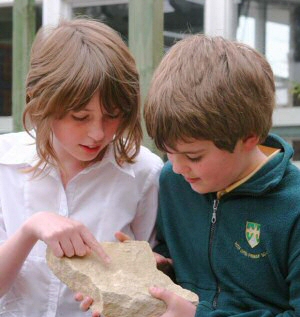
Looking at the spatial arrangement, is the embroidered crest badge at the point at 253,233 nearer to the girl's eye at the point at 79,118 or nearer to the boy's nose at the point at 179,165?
the boy's nose at the point at 179,165

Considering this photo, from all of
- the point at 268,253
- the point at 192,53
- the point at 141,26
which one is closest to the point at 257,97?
the point at 192,53

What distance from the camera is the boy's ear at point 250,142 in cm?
218

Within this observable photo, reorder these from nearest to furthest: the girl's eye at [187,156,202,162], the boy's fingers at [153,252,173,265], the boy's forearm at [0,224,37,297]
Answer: the girl's eye at [187,156,202,162]
the boy's forearm at [0,224,37,297]
the boy's fingers at [153,252,173,265]

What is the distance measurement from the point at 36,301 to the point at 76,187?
1.09ft

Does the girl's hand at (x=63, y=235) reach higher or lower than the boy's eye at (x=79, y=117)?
lower

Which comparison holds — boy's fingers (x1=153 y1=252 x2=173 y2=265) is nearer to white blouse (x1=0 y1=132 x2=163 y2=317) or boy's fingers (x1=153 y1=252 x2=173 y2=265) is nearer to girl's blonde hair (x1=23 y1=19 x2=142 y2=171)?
white blouse (x1=0 y1=132 x2=163 y2=317)

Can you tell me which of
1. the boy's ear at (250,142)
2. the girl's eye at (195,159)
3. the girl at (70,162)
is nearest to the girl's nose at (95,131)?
the girl at (70,162)

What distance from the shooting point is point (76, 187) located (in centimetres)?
245

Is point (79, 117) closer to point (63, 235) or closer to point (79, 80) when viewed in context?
point (79, 80)

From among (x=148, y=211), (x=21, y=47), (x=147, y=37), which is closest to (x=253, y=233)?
(x=148, y=211)

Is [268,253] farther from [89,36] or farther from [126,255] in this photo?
[89,36]

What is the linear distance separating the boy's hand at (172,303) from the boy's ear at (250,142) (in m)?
0.41

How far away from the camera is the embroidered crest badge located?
217 cm

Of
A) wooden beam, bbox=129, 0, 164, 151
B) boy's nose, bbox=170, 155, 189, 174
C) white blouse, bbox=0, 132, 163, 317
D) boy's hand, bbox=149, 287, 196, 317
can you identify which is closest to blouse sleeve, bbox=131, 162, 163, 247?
white blouse, bbox=0, 132, 163, 317
